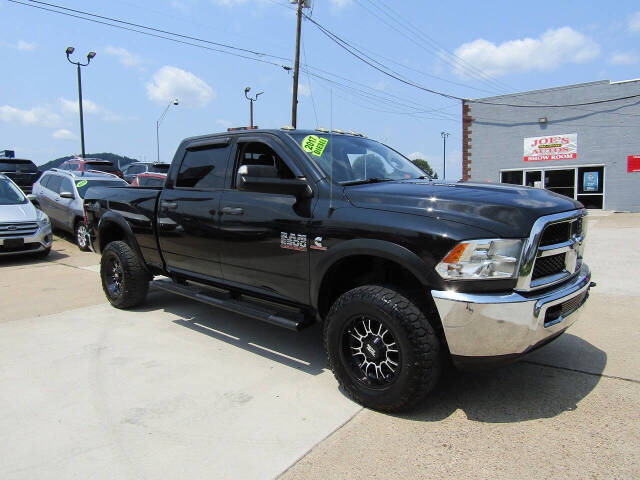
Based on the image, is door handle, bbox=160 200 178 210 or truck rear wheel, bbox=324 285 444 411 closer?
truck rear wheel, bbox=324 285 444 411

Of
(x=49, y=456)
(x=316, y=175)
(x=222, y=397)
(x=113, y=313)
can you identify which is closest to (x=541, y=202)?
(x=316, y=175)

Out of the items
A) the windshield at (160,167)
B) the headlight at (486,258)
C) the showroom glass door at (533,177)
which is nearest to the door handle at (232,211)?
the headlight at (486,258)

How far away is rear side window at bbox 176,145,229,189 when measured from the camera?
14.7 feet

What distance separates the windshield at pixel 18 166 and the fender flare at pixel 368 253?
20.1 m

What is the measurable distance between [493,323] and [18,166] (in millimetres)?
21755

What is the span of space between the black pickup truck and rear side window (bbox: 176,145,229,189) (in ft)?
0.06

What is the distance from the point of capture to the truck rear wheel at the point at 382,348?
9.53 ft

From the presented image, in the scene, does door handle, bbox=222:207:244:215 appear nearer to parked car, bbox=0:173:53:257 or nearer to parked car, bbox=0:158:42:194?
parked car, bbox=0:173:53:257

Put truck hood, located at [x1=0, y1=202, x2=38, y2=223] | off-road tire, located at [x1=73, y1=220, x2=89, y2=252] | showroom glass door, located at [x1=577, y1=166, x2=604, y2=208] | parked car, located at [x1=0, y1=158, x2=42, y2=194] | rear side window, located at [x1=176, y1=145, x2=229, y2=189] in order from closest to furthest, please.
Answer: rear side window, located at [x1=176, y1=145, x2=229, y2=189], truck hood, located at [x1=0, y1=202, x2=38, y2=223], off-road tire, located at [x1=73, y1=220, x2=89, y2=252], parked car, located at [x1=0, y1=158, x2=42, y2=194], showroom glass door, located at [x1=577, y1=166, x2=604, y2=208]

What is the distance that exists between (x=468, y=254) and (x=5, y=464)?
2.82m

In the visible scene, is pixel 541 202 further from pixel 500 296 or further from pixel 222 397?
pixel 222 397

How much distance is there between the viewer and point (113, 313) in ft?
18.4

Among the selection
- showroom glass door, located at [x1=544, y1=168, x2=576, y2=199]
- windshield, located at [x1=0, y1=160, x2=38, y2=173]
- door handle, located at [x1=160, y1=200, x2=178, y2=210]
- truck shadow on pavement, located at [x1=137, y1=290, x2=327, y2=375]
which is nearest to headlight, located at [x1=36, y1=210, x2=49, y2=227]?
truck shadow on pavement, located at [x1=137, y1=290, x2=327, y2=375]

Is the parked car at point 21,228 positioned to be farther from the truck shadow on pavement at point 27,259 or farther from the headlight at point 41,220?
the truck shadow on pavement at point 27,259
